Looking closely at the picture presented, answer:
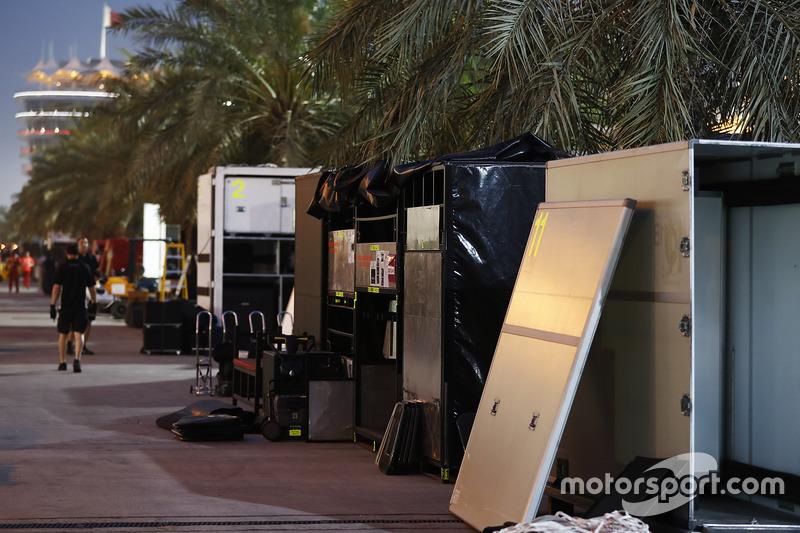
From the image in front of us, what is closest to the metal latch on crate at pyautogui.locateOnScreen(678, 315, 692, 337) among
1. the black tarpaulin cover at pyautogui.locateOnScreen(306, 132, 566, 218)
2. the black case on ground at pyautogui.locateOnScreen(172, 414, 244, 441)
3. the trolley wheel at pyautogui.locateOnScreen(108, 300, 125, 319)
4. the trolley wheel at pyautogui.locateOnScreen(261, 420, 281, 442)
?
the black tarpaulin cover at pyautogui.locateOnScreen(306, 132, 566, 218)

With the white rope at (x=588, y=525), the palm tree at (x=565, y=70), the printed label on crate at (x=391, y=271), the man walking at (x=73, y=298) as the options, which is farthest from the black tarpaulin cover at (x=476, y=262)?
the man walking at (x=73, y=298)

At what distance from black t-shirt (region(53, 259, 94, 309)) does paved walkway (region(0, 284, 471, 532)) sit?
2.69 meters

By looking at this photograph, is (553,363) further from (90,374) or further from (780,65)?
(90,374)

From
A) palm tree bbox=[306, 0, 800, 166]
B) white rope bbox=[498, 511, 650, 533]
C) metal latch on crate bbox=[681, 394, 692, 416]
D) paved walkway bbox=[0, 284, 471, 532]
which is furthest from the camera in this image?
palm tree bbox=[306, 0, 800, 166]

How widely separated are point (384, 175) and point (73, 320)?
8585mm

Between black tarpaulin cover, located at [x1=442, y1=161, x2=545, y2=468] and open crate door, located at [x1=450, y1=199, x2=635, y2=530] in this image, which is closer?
open crate door, located at [x1=450, y1=199, x2=635, y2=530]

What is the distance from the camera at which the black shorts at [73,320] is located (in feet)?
55.2

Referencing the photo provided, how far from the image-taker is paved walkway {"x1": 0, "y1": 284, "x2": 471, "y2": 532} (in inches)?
289

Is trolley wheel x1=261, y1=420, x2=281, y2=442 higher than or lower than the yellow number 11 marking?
lower

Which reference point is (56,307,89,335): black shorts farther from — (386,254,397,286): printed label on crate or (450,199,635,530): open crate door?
A: (450,199,635,530): open crate door

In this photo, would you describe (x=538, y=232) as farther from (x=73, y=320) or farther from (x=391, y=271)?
(x=73, y=320)

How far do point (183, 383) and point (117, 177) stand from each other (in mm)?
13772

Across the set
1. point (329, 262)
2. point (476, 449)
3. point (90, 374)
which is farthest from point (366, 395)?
point (90, 374)

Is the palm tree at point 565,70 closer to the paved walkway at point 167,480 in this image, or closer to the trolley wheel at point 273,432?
the trolley wheel at point 273,432
